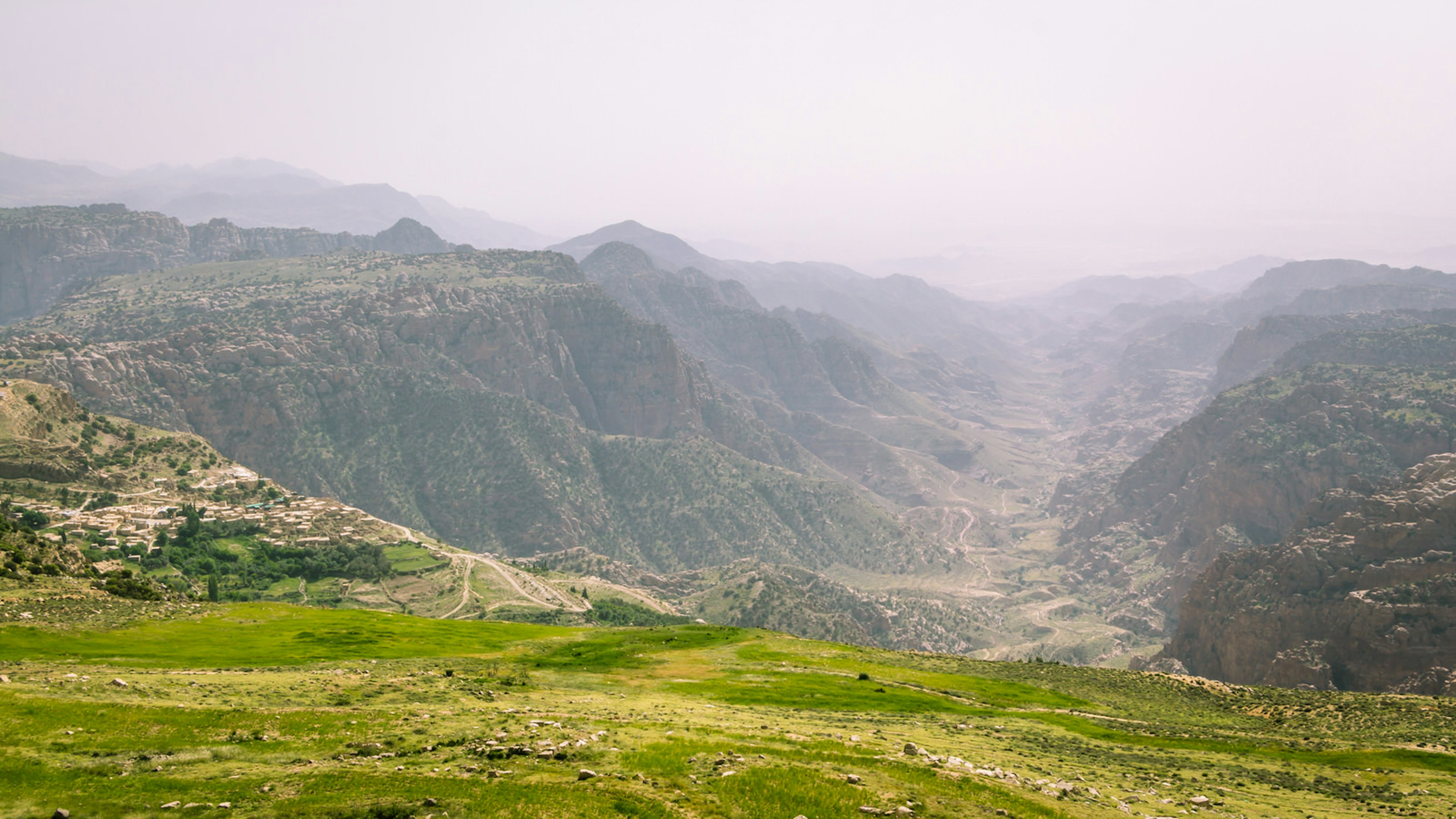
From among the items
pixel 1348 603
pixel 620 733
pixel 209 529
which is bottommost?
pixel 1348 603

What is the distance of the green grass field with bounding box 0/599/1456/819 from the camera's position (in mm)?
23250

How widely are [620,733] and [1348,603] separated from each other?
137669mm

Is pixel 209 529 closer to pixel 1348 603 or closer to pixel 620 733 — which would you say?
pixel 620 733

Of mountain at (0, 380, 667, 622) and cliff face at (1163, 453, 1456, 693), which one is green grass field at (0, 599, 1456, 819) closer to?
mountain at (0, 380, 667, 622)

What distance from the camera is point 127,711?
28.8 metres

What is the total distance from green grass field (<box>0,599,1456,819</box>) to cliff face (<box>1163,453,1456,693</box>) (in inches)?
2515

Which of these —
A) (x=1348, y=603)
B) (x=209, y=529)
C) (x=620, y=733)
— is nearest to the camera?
(x=620, y=733)

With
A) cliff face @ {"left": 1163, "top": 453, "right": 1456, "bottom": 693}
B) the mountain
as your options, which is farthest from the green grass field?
cliff face @ {"left": 1163, "top": 453, "right": 1456, "bottom": 693}

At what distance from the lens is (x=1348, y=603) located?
124 meters

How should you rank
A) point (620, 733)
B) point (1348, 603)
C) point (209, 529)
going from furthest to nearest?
point (1348, 603) → point (209, 529) → point (620, 733)

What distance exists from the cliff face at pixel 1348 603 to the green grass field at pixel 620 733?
210ft

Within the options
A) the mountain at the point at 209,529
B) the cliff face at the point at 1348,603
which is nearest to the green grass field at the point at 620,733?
the mountain at the point at 209,529

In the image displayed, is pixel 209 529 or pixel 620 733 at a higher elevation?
pixel 620 733

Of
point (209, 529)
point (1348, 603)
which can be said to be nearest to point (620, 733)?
point (209, 529)
